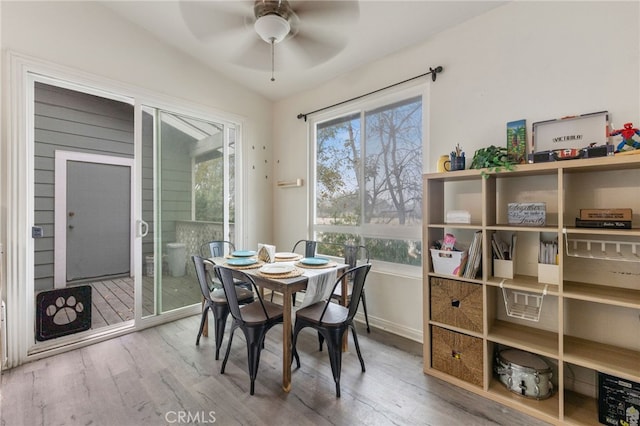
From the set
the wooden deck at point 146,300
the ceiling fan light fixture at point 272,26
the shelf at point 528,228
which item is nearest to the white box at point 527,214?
the shelf at point 528,228

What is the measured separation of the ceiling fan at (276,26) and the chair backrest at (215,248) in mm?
1937

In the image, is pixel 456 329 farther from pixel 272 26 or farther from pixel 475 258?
pixel 272 26

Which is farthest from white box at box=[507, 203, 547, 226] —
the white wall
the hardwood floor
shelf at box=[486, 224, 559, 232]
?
the hardwood floor

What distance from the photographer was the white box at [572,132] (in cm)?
180

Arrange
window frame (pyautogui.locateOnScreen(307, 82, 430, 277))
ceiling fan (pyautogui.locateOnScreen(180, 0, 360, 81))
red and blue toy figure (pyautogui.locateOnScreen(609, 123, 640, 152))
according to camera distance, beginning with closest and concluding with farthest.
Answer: red and blue toy figure (pyautogui.locateOnScreen(609, 123, 640, 152)) < ceiling fan (pyautogui.locateOnScreen(180, 0, 360, 81)) < window frame (pyautogui.locateOnScreen(307, 82, 430, 277))

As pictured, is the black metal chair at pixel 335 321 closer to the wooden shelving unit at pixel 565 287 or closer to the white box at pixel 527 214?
the wooden shelving unit at pixel 565 287

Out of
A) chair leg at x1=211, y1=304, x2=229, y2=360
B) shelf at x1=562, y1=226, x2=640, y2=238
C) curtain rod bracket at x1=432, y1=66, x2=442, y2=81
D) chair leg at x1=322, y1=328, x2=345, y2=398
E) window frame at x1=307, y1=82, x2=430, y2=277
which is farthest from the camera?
window frame at x1=307, y1=82, x2=430, y2=277

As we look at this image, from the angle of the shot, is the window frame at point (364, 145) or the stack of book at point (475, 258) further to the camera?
the window frame at point (364, 145)

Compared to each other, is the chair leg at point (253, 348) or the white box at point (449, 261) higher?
the white box at point (449, 261)

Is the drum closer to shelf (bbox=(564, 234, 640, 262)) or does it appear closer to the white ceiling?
shelf (bbox=(564, 234, 640, 262))

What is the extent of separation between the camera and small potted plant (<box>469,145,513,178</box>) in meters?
1.84

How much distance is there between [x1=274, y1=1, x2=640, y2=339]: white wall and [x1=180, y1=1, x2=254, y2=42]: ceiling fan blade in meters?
1.52

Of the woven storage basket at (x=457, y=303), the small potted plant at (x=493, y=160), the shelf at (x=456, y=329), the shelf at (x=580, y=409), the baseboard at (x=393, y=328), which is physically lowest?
the shelf at (x=580, y=409)

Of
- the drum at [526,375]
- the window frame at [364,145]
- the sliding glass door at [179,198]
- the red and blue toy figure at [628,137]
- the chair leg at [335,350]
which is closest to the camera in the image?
the red and blue toy figure at [628,137]
